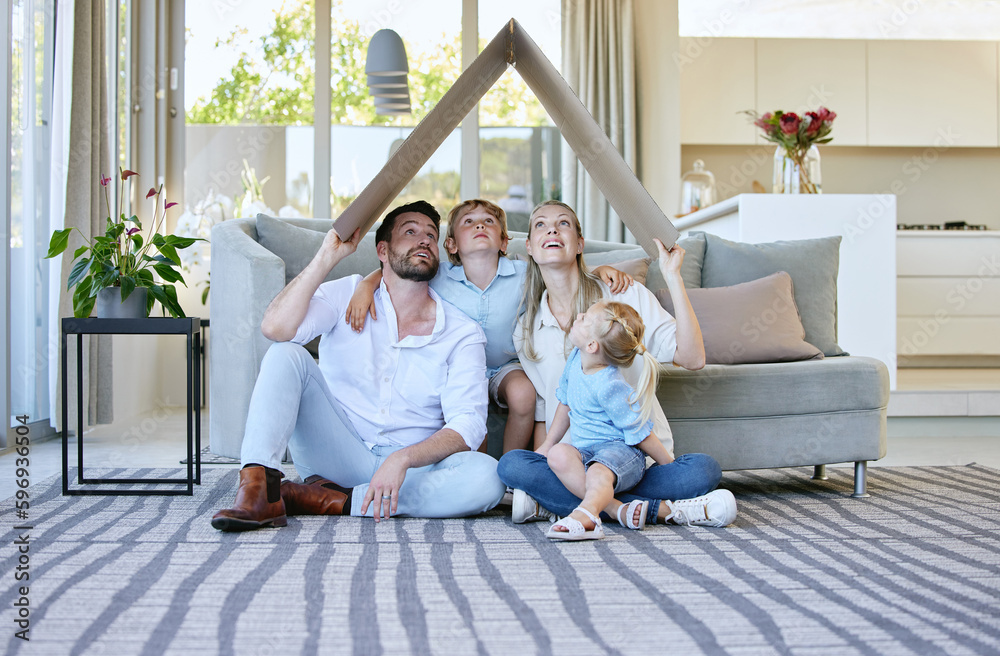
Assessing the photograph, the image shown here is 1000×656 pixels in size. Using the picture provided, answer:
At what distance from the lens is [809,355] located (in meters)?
2.63

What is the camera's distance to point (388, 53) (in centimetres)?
479

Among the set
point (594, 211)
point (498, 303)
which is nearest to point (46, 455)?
point (498, 303)

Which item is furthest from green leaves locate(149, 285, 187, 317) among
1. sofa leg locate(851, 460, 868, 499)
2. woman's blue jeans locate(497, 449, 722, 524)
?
sofa leg locate(851, 460, 868, 499)

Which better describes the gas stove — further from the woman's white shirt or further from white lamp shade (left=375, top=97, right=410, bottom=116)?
the woman's white shirt

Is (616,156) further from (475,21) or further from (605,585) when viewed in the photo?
(475,21)

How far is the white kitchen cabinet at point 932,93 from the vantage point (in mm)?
5695

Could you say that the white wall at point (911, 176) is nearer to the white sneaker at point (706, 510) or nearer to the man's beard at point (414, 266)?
the man's beard at point (414, 266)

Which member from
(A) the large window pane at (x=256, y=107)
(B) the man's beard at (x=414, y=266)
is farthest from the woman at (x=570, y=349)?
(A) the large window pane at (x=256, y=107)

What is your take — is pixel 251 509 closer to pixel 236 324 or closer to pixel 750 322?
pixel 236 324

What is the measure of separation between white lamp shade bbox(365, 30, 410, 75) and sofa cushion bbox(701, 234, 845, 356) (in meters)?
2.55

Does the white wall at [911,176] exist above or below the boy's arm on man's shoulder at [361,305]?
above

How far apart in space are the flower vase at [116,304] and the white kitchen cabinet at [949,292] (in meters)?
4.51

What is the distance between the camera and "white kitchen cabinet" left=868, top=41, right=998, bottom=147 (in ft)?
18.7

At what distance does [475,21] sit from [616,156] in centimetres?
343
